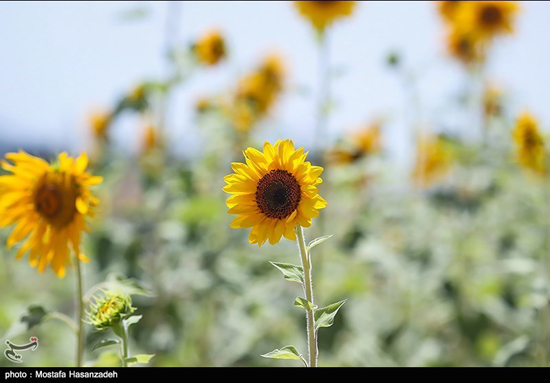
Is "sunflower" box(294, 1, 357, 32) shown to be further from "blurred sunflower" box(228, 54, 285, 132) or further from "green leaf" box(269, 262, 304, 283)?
"green leaf" box(269, 262, 304, 283)

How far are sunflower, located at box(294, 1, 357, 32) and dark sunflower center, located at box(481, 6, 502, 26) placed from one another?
58 cm

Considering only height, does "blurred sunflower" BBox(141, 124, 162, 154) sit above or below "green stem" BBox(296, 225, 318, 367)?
above

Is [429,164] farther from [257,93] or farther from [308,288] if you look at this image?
[308,288]

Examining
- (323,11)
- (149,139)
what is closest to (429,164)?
(323,11)

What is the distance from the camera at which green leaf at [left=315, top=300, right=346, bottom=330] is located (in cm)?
55

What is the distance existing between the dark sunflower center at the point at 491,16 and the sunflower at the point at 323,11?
22.9 inches

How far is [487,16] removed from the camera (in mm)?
1932

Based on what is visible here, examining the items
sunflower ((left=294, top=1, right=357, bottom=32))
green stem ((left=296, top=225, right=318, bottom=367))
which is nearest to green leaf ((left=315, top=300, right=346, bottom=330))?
green stem ((left=296, top=225, right=318, bottom=367))

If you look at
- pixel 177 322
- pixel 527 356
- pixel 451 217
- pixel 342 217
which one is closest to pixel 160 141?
pixel 177 322

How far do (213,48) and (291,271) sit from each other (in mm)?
1570

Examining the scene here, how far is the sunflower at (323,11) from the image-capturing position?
1613 millimetres

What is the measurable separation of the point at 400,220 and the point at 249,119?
662 millimetres

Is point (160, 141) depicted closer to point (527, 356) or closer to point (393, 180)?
point (393, 180)

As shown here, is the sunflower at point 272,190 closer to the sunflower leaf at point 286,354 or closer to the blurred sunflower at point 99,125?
the sunflower leaf at point 286,354
